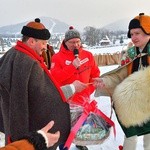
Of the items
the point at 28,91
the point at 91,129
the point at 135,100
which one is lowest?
the point at 91,129

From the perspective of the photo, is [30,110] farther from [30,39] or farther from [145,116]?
[145,116]

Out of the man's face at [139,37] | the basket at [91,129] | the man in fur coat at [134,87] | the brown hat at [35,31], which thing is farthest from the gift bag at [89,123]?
the brown hat at [35,31]

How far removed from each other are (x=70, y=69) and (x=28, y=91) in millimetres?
1268

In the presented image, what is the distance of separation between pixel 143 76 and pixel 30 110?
3.50ft

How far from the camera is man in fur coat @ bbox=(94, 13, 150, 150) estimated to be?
2.53 m

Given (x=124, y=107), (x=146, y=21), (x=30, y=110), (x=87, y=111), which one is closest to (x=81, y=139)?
(x=87, y=111)

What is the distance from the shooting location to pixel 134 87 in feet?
8.34

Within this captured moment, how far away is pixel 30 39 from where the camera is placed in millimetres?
2178

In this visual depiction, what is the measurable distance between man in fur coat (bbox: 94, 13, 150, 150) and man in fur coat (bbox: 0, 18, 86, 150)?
0.65 m

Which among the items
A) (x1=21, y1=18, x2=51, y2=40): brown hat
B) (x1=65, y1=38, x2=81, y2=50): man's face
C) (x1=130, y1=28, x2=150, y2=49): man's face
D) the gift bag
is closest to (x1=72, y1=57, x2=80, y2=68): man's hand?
(x1=65, y1=38, x2=81, y2=50): man's face

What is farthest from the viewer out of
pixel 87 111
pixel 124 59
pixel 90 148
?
pixel 90 148

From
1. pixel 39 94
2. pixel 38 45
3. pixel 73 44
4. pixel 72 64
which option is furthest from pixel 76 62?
pixel 39 94

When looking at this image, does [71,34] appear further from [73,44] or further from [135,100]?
[135,100]

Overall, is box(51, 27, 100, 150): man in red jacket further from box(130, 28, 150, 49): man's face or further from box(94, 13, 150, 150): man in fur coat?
box(130, 28, 150, 49): man's face
